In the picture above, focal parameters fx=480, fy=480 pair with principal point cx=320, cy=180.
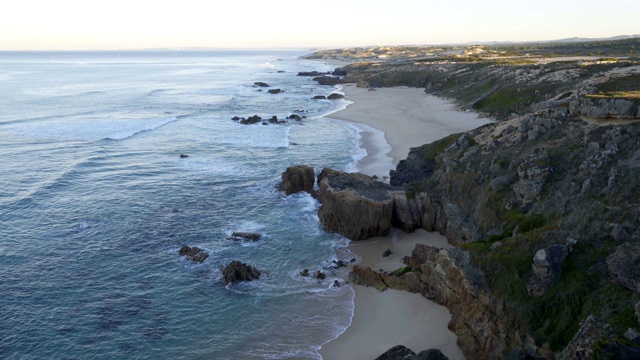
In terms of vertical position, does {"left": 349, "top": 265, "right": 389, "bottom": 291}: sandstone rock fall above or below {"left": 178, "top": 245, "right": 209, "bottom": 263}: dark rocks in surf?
above

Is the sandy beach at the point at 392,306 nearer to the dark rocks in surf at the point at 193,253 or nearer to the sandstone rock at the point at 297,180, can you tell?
the sandstone rock at the point at 297,180

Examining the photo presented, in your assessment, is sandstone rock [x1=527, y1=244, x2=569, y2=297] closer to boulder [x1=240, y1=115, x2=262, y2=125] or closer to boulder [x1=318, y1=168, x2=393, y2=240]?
boulder [x1=318, y1=168, x2=393, y2=240]

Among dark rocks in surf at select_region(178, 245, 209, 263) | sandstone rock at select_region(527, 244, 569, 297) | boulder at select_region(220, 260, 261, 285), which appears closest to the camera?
sandstone rock at select_region(527, 244, 569, 297)

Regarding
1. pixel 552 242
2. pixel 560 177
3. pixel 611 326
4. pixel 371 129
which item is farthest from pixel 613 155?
pixel 371 129

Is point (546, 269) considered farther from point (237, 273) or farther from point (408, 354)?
point (237, 273)

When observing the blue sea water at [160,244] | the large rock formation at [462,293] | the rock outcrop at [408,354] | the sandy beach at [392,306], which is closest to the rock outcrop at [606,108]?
the sandy beach at [392,306]

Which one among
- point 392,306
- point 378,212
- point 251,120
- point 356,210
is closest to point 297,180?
point 356,210

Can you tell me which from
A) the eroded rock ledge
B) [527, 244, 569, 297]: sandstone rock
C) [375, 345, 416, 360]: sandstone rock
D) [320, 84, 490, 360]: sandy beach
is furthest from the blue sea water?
[527, 244, 569, 297]: sandstone rock

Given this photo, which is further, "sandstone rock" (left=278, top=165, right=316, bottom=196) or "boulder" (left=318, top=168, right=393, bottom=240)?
"sandstone rock" (left=278, top=165, right=316, bottom=196)
